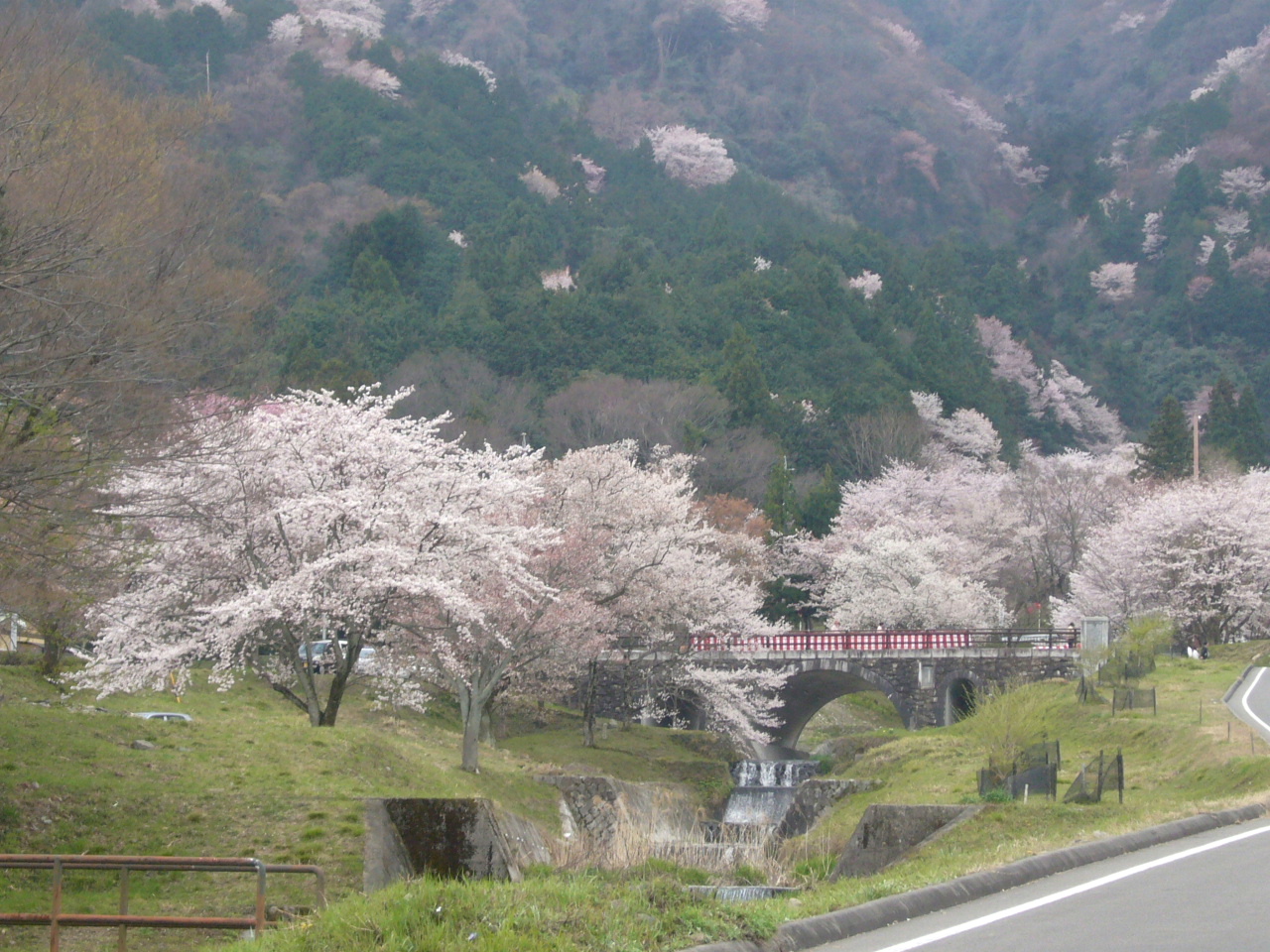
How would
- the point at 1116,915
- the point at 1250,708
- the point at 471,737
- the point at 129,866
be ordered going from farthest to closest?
the point at 1250,708, the point at 471,737, the point at 129,866, the point at 1116,915

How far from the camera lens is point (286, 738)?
73.7ft

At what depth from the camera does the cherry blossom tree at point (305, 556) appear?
78.1 feet

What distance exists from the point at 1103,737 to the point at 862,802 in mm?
5092

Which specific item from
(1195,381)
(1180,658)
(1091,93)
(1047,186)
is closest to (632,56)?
(1047,186)

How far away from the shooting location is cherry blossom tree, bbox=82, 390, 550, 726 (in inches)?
938

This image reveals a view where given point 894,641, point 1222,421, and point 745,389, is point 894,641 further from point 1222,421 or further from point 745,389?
point 1222,421

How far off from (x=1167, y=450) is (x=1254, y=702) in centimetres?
3730

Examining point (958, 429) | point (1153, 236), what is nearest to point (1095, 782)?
point (958, 429)

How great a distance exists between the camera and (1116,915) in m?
8.73

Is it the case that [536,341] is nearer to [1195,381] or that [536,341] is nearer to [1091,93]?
[1195,381]

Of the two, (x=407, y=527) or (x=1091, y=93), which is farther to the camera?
(x=1091, y=93)

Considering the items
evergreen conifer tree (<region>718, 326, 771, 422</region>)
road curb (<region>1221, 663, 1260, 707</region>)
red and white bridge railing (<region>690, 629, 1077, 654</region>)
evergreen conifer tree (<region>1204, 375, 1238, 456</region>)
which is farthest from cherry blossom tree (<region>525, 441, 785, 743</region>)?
evergreen conifer tree (<region>1204, 375, 1238, 456</region>)

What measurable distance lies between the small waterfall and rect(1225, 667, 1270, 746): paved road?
35.0 feet

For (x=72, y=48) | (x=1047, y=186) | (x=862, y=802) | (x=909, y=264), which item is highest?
(x=1047, y=186)
